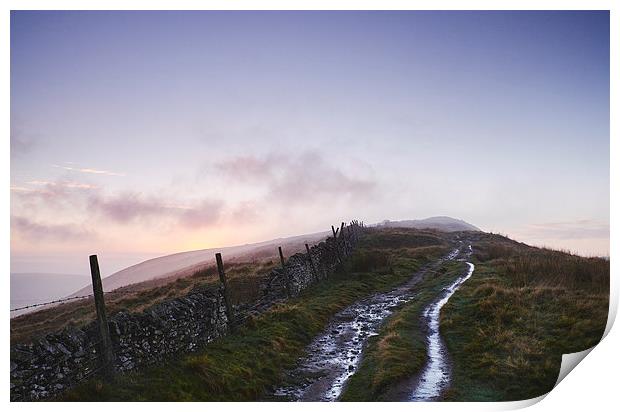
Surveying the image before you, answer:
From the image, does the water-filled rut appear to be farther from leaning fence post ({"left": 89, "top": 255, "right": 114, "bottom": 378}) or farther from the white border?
leaning fence post ({"left": 89, "top": 255, "right": 114, "bottom": 378})

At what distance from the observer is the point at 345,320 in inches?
619

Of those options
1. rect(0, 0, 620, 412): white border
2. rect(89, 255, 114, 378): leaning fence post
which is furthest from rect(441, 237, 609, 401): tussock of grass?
rect(89, 255, 114, 378): leaning fence post

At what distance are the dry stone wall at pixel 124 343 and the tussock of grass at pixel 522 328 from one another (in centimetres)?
592

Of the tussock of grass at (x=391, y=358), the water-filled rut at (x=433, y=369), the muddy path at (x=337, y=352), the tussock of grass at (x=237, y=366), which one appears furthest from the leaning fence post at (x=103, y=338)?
the water-filled rut at (x=433, y=369)

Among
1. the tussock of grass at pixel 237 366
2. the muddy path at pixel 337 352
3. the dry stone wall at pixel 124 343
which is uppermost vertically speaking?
the dry stone wall at pixel 124 343

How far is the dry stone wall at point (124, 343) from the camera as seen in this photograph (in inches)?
309

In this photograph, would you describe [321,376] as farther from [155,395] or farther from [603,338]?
[603,338]
